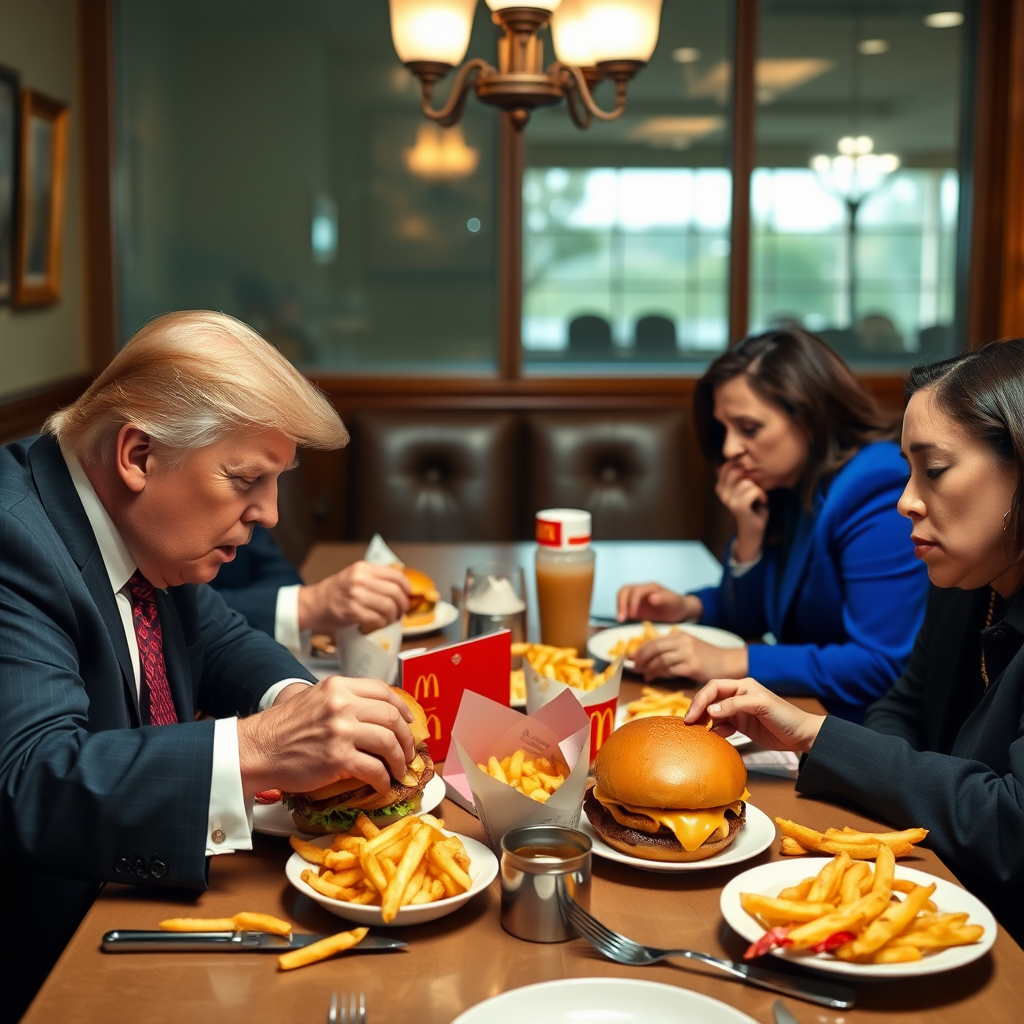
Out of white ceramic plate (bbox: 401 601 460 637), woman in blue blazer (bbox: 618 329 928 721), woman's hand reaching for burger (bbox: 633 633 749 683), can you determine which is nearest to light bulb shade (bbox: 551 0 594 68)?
woman in blue blazer (bbox: 618 329 928 721)

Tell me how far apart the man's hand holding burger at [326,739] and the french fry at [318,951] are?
181mm

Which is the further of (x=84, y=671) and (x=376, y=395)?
(x=376, y=395)

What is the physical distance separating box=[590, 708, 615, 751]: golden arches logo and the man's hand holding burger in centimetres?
29

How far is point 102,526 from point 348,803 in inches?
17.0

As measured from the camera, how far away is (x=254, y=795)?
1.22 metres

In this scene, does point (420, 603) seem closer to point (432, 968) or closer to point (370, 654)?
point (370, 654)

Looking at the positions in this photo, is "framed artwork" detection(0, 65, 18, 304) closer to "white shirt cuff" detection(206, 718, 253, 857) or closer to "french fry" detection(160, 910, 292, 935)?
"white shirt cuff" detection(206, 718, 253, 857)

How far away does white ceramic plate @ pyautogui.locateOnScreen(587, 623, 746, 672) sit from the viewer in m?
2.03

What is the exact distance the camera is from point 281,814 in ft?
4.30

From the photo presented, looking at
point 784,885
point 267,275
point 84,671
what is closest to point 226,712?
point 84,671

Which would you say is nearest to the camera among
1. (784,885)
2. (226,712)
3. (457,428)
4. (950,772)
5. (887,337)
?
(784,885)

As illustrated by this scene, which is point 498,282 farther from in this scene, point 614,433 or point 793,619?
point 793,619

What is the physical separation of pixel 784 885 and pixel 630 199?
3.75m

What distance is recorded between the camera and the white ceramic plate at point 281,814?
1.28 meters
